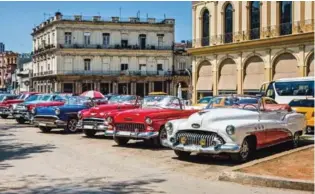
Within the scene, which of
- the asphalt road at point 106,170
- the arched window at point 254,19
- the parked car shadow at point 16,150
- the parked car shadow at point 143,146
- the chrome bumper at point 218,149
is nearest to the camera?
the asphalt road at point 106,170

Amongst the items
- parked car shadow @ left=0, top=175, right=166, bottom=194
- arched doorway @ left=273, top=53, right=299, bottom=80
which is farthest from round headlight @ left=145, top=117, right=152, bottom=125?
arched doorway @ left=273, top=53, right=299, bottom=80

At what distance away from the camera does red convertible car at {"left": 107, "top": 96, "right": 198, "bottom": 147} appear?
43.4 feet

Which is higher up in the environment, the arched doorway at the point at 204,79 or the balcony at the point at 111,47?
the balcony at the point at 111,47

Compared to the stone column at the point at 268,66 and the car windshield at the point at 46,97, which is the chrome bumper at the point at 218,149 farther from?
the stone column at the point at 268,66

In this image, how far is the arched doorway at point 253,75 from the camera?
33.9 metres

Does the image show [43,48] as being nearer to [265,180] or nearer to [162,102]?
[162,102]

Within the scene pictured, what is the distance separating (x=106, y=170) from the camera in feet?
32.8

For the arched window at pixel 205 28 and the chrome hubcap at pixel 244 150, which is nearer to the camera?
the chrome hubcap at pixel 244 150

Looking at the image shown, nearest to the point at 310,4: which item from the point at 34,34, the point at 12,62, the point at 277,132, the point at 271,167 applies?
the point at 277,132

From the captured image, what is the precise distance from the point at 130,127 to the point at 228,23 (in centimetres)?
2452

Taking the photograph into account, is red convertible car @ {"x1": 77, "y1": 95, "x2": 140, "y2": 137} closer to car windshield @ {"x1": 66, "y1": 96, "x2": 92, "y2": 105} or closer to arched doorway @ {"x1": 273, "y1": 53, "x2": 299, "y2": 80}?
car windshield @ {"x1": 66, "y1": 96, "x2": 92, "y2": 105}

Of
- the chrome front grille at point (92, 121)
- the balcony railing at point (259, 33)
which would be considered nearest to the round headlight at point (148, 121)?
the chrome front grille at point (92, 121)

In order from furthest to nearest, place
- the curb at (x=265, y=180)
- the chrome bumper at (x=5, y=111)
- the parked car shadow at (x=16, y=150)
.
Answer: the chrome bumper at (x=5, y=111) → the parked car shadow at (x=16, y=150) → the curb at (x=265, y=180)

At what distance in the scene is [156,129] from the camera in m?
13.2
